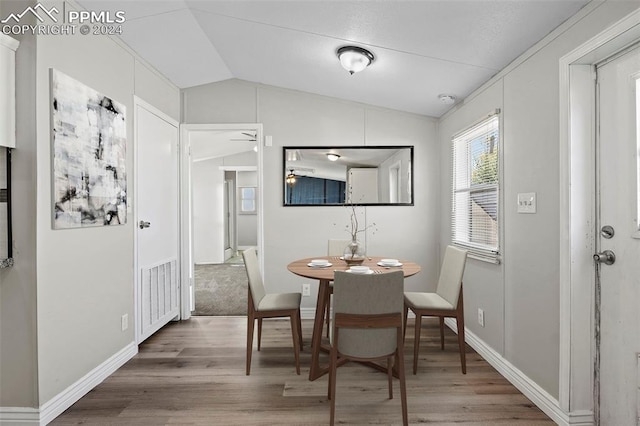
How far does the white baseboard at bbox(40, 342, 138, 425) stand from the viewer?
184cm

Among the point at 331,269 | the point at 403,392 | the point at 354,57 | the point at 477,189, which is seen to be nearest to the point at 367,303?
the point at 403,392

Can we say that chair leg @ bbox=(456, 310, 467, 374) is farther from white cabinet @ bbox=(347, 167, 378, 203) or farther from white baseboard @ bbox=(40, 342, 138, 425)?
white baseboard @ bbox=(40, 342, 138, 425)

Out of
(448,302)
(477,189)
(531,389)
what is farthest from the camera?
(477,189)

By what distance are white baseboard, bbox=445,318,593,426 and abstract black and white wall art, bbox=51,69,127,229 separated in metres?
3.09

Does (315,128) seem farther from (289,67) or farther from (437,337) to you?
(437,337)

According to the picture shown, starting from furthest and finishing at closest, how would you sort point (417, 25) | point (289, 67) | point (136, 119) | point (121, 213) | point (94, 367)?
point (289, 67), point (136, 119), point (121, 213), point (94, 367), point (417, 25)

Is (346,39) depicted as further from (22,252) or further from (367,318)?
(22,252)

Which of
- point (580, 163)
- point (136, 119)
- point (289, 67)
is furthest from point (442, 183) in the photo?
point (136, 119)

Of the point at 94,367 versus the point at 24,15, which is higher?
the point at 24,15

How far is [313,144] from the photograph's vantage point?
11.9ft

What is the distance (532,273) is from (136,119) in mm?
3271

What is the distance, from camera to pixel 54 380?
1890 mm

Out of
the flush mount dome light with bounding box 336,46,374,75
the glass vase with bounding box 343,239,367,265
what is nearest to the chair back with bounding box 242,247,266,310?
the glass vase with bounding box 343,239,367,265

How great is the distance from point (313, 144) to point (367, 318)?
2.32 meters
